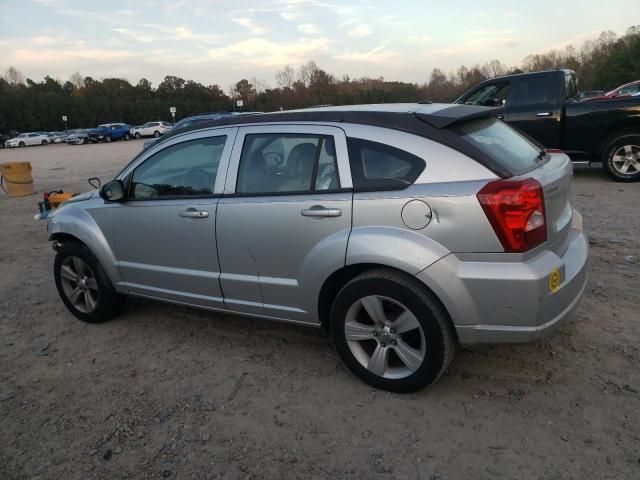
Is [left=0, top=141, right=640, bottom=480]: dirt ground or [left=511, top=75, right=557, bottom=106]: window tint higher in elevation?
[left=511, top=75, right=557, bottom=106]: window tint

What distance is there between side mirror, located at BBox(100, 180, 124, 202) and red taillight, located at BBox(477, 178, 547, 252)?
2.81m

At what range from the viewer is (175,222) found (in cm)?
381

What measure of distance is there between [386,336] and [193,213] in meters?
1.63

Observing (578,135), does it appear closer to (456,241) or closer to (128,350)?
(456,241)

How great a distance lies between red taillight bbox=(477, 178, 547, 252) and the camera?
105 inches

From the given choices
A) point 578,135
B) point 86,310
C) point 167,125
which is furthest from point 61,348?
point 167,125

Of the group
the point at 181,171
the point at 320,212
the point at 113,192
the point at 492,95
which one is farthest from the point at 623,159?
→ the point at 113,192

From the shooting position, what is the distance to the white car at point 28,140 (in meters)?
49.3

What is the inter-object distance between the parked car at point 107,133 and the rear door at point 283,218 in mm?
49249

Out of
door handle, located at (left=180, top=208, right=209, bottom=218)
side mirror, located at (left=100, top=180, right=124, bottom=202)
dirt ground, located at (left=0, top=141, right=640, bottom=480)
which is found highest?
side mirror, located at (left=100, top=180, right=124, bottom=202)

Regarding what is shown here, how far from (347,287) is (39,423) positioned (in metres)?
2.08

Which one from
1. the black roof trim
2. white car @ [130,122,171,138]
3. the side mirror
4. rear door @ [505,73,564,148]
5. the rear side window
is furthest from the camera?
white car @ [130,122,171,138]

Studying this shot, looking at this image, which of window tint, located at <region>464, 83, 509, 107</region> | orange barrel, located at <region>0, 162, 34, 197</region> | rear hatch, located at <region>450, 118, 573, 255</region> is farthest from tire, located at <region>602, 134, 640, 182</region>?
orange barrel, located at <region>0, 162, 34, 197</region>

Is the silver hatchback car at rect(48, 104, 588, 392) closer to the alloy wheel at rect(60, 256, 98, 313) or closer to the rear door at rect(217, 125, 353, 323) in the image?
the rear door at rect(217, 125, 353, 323)
